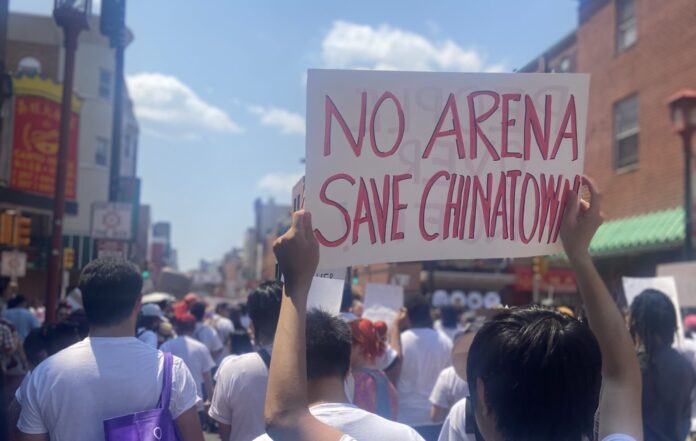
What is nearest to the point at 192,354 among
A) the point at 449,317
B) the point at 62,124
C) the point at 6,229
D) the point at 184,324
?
the point at 184,324

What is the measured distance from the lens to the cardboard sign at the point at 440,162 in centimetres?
234

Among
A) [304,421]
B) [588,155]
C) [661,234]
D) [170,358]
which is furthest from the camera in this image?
[588,155]

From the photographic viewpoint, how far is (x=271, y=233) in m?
79.8

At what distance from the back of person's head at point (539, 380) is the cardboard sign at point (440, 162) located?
0.79 m

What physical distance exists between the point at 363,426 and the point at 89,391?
1152mm

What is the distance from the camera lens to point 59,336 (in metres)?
4.45

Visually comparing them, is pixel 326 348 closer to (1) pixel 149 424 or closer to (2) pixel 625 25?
(1) pixel 149 424

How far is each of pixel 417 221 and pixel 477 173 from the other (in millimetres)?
Answer: 292

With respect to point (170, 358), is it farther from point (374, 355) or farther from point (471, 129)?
point (374, 355)

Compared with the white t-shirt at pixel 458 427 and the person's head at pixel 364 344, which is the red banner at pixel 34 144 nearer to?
the person's head at pixel 364 344

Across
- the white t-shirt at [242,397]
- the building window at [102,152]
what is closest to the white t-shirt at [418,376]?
the white t-shirt at [242,397]

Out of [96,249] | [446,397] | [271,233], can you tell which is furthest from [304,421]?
[271,233]

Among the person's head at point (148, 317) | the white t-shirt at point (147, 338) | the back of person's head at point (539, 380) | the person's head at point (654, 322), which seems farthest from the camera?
the person's head at point (148, 317)

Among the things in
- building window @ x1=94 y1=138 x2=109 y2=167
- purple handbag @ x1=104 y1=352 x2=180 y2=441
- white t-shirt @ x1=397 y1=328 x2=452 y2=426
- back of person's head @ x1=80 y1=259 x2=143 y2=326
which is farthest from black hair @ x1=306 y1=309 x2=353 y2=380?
building window @ x1=94 y1=138 x2=109 y2=167
